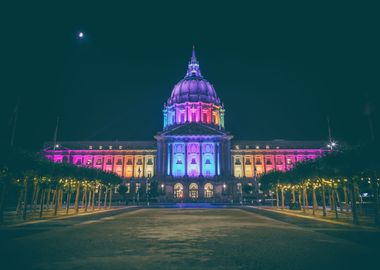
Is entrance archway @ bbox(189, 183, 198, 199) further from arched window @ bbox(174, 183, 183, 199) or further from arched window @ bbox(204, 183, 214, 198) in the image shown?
arched window @ bbox(204, 183, 214, 198)

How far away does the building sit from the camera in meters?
96.4

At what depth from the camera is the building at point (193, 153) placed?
96.4 m

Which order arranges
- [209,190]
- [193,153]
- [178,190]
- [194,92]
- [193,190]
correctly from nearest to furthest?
[193,190], [178,190], [209,190], [193,153], [194,92]

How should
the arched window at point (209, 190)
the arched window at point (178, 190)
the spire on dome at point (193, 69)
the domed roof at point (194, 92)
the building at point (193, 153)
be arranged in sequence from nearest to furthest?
the arched window at point (178, 190) → the arched window at point (209, 190) → the building at point (193, 153) → the domed roof at point (194, 92) → the spire on dome at point (193, 69)

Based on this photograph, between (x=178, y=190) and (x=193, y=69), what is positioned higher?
(x=193, y=69)

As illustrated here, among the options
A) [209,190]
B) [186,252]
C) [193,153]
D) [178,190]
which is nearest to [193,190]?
[178,190]

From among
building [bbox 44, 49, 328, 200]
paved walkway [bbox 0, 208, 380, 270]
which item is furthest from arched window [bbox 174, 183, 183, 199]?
paved walkway [bbox 0, 208, 380, 270]

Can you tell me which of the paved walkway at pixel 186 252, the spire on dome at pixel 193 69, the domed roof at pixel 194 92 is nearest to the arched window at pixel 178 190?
the domed roof at pixel 194 92

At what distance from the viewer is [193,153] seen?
10525 centimetres

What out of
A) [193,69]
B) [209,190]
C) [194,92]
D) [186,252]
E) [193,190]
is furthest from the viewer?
[193,69]

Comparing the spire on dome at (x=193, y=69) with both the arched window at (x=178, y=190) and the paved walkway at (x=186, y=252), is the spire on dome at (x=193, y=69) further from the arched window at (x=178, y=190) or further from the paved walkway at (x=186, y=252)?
the paved walkway at (x=186, y=252)

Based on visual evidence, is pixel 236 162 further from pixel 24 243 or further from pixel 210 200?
pixel 24 243

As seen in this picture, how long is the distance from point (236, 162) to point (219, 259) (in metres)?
107

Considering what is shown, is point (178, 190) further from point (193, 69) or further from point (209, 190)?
point (193, 69)
